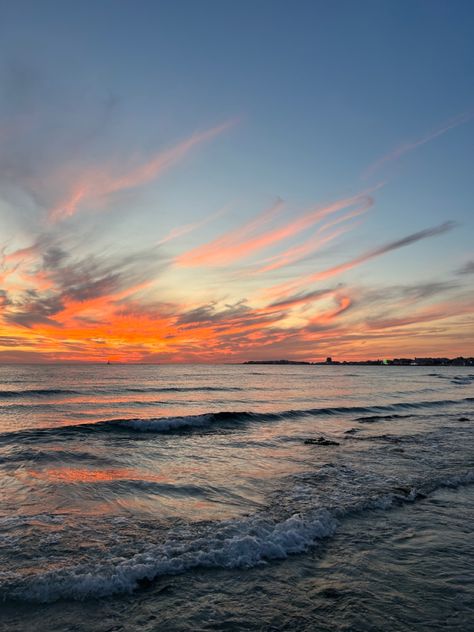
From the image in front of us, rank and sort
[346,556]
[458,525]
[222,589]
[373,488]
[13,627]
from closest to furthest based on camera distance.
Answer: [13,627]
[222,589]
[346,556]
[458,525]
[373,488]

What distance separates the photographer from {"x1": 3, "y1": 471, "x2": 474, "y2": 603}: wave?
6254 millimetres

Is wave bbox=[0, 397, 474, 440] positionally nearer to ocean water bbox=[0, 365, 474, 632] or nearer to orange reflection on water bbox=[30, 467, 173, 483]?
ocean water bbox=[0, 365, 474, 632]

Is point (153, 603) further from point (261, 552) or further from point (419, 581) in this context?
point (419, 581)

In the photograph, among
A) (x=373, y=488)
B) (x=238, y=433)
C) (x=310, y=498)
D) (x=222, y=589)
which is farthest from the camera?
(x=238, y=433)

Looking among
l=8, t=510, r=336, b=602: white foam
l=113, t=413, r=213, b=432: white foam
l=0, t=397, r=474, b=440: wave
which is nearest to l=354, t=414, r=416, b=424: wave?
l=0, t=397, r=474, b=440: wave

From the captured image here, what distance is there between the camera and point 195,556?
Result: 732cm

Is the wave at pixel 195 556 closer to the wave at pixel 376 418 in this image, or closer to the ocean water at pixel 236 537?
the ocean water at pixel 236 537

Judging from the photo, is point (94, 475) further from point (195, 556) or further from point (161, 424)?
point (161, 424)

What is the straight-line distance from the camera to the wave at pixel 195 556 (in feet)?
20.5

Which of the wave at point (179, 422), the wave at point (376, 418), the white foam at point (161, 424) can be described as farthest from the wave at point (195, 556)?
the wave at point (376, 418)

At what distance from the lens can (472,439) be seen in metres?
20.8

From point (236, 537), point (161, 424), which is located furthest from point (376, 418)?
point (236, 537)

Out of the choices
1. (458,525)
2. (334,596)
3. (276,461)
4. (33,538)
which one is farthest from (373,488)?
(33,538)

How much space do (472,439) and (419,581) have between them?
678 inches
